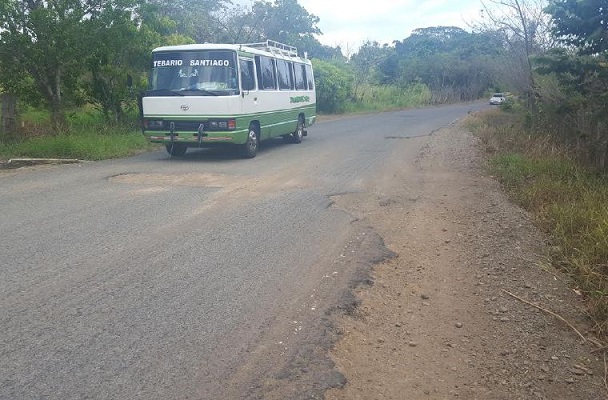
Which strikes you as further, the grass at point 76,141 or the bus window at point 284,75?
the bus window at point 284,75

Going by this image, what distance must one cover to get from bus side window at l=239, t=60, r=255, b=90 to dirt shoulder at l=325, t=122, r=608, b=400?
18.8 feet

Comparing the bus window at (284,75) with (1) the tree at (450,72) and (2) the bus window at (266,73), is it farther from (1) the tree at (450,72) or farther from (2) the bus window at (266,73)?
(1) the tree at (450,72)

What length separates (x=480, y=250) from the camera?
19.2 feet

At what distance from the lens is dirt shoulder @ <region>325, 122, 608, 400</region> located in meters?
3.36

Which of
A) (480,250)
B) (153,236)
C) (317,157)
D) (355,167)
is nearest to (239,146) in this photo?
(317,157)

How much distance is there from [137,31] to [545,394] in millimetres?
14150

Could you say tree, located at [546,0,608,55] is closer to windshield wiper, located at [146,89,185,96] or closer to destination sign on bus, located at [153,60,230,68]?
destination sign on bus, located at [153,60,230,68]

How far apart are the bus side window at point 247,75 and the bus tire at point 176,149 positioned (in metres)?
2.04

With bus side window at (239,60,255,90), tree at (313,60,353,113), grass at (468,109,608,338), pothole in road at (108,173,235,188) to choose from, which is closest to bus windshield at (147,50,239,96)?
bus side window at (239,60,255,90)

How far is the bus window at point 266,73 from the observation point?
516 inches

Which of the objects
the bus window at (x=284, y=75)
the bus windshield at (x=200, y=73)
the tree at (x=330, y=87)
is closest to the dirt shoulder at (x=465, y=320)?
the bus windshield at (x=200, y=73)

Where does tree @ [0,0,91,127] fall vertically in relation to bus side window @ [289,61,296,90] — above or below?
above

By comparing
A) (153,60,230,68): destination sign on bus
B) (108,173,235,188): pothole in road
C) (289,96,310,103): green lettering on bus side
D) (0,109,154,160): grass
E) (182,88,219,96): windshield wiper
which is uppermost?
(153,60,230,68): destination sign on bus

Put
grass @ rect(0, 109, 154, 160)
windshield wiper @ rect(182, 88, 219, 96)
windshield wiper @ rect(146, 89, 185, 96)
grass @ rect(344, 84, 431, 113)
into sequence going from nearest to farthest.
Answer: windshield wiper @ rect(182, 88, 219, 96)
windshield wiper @ rect(146, 89, 185, 96)
grass @ rect(0, 109, 154, 160)
grass @ rect(344, 84, 431, 113)
